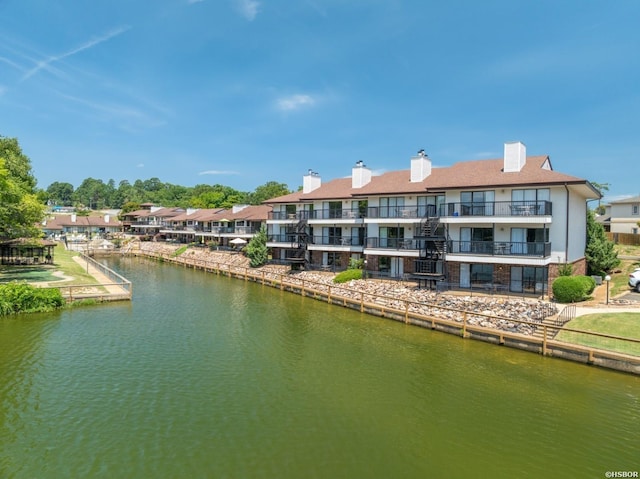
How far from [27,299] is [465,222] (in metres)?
→ 31.2

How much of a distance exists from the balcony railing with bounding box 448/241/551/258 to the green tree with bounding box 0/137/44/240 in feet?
110

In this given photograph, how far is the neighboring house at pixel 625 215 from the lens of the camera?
5228 centimetres

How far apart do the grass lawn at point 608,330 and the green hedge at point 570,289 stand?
3012mm

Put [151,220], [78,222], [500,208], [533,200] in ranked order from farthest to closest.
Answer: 1. [78,222]
2. [151,220]
3. [500,208]
4. [533,200]

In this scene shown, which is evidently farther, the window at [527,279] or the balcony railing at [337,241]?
the balcony railing at [337,241]

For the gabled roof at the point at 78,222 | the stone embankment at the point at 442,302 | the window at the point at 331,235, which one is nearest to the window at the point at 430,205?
the stone embankment at the point at 442,302

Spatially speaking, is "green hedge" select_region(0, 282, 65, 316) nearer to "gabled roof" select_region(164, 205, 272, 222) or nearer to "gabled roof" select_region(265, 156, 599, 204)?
"gabled roof" select_region(265, 156, 599, 204)

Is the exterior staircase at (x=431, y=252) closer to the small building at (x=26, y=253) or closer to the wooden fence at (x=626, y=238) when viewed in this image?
the wooden fence at (x=626, y=238)

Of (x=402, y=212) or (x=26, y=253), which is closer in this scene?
(x=402, y=212)

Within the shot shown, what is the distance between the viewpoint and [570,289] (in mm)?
24719

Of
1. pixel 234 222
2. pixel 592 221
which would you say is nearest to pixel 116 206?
pixel 234 222

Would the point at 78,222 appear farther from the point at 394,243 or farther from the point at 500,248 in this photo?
the point at 500,248

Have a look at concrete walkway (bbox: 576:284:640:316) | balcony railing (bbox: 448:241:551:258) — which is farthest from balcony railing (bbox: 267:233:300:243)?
concrete walkway (bbox: 576:284:640:316)

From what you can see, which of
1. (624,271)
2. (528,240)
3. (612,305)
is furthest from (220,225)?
(612,305)
